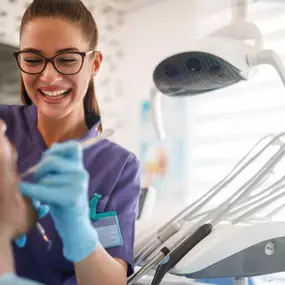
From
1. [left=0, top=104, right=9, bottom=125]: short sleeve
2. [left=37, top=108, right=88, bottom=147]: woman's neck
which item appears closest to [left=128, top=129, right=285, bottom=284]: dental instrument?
[left=37, top=108, right=88, bottom=147]: woman's neck

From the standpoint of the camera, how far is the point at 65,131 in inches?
41.9

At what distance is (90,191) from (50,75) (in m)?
0.22

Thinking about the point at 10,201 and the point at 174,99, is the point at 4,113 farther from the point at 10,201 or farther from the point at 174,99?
the point at 174,99

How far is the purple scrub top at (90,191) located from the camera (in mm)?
963

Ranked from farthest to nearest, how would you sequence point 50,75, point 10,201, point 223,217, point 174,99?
point 174,99 < point 223,217 < point 50,75 < point 10,201

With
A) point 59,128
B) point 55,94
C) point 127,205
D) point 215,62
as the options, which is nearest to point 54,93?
point 55,94

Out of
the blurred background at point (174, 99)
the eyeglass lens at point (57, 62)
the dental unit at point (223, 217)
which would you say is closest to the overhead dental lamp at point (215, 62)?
the dental unit at point (223, 217)

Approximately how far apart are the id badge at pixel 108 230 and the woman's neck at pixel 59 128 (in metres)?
0.18

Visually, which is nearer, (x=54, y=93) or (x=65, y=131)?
(x=54, y=93)

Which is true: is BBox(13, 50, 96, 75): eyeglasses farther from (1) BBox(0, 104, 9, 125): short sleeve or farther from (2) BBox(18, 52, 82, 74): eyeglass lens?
(1) BBox(0, 104, 9, 125): short sleeve

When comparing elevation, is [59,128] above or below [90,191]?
above

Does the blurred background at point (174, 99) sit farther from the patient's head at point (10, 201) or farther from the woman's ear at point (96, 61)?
the patient's head at point (10, 201)

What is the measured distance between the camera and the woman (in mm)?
930

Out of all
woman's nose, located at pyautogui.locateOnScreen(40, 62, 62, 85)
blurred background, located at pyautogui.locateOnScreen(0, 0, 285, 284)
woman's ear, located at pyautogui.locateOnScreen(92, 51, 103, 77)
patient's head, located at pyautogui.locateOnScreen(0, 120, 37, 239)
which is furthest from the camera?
blurred background, located at pyautogui.locateOnScreen(0, 0, 285, 284)
